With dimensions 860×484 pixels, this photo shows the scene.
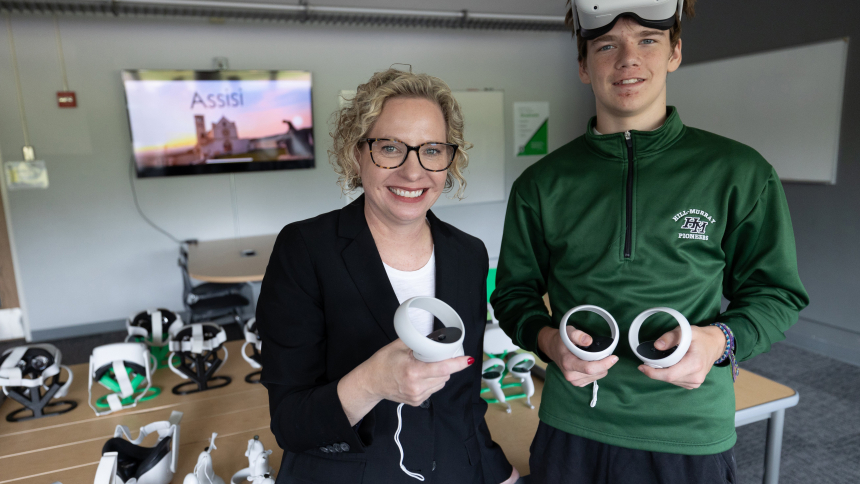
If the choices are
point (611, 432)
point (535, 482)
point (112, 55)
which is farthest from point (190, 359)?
point (112, 55)

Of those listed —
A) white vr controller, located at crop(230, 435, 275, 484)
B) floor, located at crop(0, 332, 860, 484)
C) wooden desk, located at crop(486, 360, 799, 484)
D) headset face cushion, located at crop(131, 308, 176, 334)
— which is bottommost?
floor, located at crop(0, 332, 860, 484)

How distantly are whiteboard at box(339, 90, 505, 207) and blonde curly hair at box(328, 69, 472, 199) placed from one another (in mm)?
4562

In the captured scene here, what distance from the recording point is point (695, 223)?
1110mm

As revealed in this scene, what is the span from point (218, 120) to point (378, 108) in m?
4.28

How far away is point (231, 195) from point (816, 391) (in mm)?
5034

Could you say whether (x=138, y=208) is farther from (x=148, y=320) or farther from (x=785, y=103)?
(x=785, y=103)

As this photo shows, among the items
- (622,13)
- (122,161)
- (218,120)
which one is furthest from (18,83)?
(622,13)

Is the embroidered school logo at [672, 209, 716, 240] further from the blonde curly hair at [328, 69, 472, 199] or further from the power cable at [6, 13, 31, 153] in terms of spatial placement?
the power cable at [6, 13, 31, 153]

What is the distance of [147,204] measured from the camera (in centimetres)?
488

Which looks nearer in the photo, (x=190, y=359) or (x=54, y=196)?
(x=190, y=359)

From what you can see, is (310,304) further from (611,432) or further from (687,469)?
(687,469)

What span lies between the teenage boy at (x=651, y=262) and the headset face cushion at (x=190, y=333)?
4.51ft

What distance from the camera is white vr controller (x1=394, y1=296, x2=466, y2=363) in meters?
0.80

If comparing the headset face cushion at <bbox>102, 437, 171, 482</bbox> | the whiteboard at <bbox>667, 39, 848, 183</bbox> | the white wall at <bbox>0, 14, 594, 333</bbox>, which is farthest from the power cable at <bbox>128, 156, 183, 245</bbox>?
A: the whiteboard at <bbox>667, 39, 848, 183</bbox>
